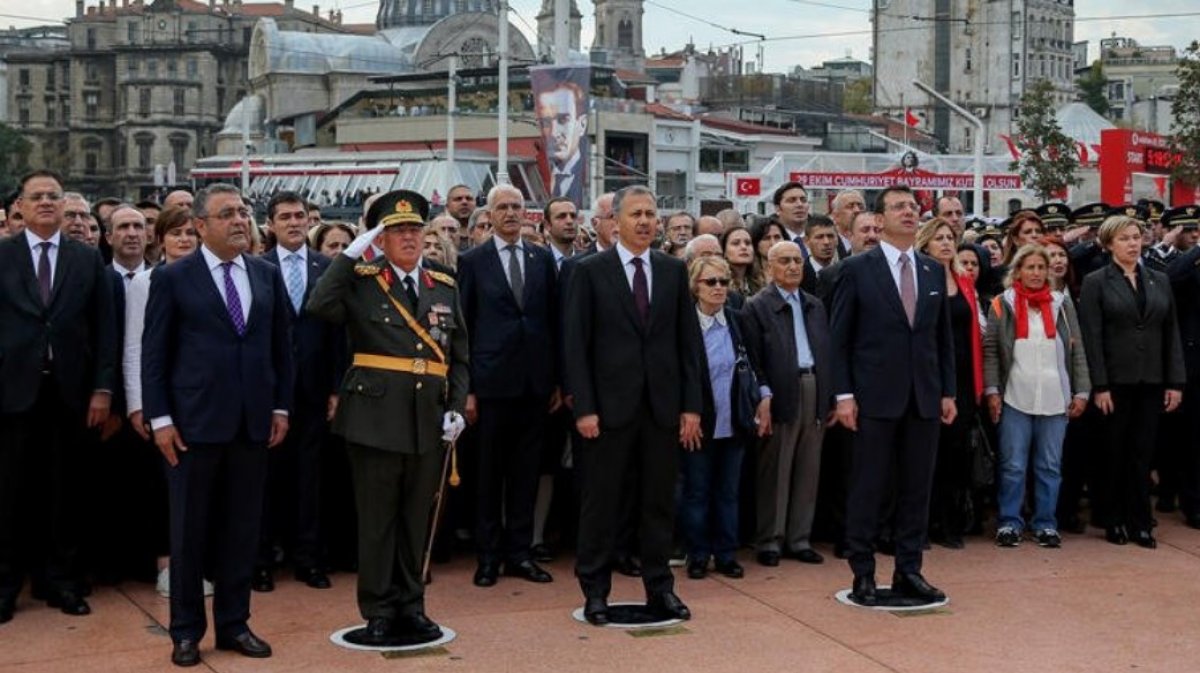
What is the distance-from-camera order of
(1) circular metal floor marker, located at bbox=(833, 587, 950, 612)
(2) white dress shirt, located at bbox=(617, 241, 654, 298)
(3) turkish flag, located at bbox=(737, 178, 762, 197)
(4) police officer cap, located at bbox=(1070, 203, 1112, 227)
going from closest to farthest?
(2) white dress shirt, located at bbox=(617, 241, 654, 298) < (1) circular metal floor marker, located at bbox=(833, 587, 950, 612) < (4) police officer cap, located at bbox=(1070, 203, 1112, 227) < (3) turkish flag, located at bbox=(737, 178, 762, 197)

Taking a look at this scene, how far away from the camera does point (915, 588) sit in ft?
27.9

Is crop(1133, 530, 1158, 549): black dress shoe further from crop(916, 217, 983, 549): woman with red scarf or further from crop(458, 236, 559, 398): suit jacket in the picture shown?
crop(458, 236, 559, 398): suit jacket

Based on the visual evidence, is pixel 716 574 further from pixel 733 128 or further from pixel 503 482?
pixel 733 128

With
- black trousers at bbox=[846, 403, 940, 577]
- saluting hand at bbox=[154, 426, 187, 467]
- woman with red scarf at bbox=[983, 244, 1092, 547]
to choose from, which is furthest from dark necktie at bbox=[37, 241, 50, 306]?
woman with red scarf at bbox=[983, 244, 1092, 547]

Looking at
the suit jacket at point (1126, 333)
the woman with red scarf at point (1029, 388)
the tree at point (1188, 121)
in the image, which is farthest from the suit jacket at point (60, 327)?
the tree at point (1188, 121)

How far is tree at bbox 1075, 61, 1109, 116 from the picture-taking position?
159 meters

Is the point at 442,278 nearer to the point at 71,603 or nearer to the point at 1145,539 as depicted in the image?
the point at 71,603

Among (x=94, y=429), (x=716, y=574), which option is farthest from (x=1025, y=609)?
(x=94, y=429)

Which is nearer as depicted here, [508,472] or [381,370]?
[381,370]

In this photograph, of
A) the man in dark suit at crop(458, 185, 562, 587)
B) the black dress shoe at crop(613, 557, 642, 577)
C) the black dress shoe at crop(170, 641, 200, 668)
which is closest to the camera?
the black dress shoe at crop(170, 641, 200, 668)

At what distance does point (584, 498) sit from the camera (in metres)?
8.27

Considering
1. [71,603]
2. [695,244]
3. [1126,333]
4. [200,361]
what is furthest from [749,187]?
[200,361]

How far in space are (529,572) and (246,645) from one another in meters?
2.07

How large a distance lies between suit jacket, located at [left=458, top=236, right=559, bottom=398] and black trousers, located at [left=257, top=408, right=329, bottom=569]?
0.95 m
